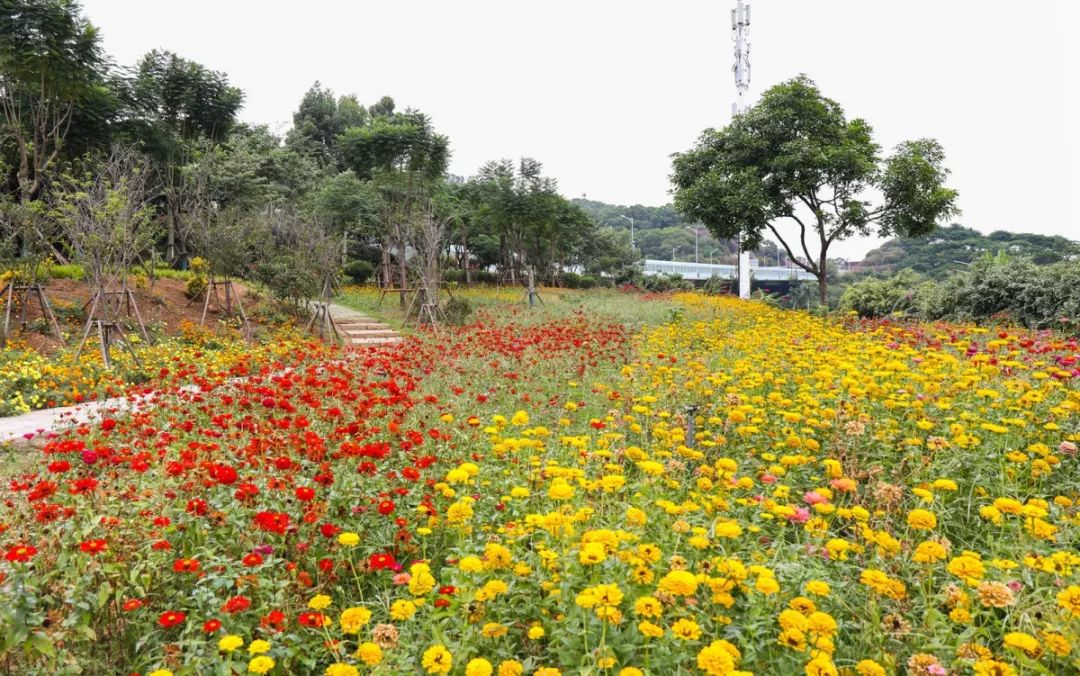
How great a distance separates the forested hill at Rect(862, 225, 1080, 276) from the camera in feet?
161

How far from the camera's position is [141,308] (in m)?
11.6

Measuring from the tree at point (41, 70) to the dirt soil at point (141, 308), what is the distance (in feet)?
6.29

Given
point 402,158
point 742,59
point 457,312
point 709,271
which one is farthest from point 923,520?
point 709,271

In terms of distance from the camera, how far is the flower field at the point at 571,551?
173 cm

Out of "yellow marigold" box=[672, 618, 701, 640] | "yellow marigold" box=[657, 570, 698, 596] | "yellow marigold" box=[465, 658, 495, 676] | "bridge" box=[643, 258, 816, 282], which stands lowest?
"yellow marigold" box=[465, 658, 495, 676]

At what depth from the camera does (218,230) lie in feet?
38.7

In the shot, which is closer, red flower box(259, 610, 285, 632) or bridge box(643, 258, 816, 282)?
red flower box(259, 610, 285, 632)

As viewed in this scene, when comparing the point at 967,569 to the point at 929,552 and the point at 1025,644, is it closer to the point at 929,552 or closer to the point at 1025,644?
the point at 929,552

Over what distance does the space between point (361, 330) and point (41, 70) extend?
308 inches

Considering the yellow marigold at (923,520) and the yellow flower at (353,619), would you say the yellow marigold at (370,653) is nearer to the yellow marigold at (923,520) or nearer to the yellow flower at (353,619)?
the yellow flower at (353,619)

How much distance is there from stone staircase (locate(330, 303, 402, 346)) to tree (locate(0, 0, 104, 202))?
621 cm

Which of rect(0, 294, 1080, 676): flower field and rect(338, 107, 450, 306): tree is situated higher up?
rect(338, 107, 450, 306): tree

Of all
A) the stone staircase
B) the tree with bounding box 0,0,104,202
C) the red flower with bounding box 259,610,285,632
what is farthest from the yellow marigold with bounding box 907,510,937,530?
the tree with bounding box 0,0,104,202

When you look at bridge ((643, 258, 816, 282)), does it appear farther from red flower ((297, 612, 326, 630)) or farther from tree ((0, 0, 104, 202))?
red flower ((297, 612, 326, 630))
